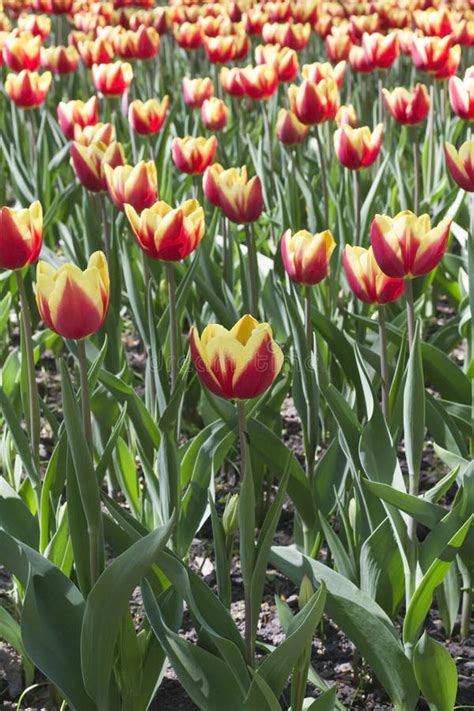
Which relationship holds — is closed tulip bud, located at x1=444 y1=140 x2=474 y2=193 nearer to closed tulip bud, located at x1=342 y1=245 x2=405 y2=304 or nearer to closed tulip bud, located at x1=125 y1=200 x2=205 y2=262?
closed tulip bud, located at x1=342 y1=245 x2=405 y2=304

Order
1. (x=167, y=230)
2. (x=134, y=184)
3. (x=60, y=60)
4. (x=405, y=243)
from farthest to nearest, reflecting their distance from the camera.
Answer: (x=60, y=60)
(x=134, y=184)
(x=167, y=230)
(x=405, y=243)

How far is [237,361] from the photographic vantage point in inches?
55.6

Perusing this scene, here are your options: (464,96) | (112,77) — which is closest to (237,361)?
(464,96)

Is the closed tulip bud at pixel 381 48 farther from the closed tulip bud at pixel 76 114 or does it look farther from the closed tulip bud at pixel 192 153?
the closed tulip bud at pixel 192 153

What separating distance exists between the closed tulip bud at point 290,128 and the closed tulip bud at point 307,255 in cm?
99

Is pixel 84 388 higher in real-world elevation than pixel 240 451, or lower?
higher

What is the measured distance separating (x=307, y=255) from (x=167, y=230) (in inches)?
10.4

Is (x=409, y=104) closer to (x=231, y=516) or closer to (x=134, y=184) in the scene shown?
(x=134, y=184)

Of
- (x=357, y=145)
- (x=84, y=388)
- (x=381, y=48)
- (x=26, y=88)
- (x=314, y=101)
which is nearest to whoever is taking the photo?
(x=84, y=388)

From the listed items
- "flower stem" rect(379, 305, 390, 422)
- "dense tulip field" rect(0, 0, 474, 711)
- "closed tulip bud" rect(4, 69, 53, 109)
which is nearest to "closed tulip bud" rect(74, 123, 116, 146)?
"dense tulip field" rect(0, 0, 474, 711)

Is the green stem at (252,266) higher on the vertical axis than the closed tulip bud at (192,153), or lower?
lower

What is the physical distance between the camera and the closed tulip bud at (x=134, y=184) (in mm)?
2127

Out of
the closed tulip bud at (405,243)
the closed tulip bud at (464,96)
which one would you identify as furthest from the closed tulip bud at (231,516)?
the closed tulip bud at (464,96)

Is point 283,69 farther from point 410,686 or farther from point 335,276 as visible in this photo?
point 410,686
